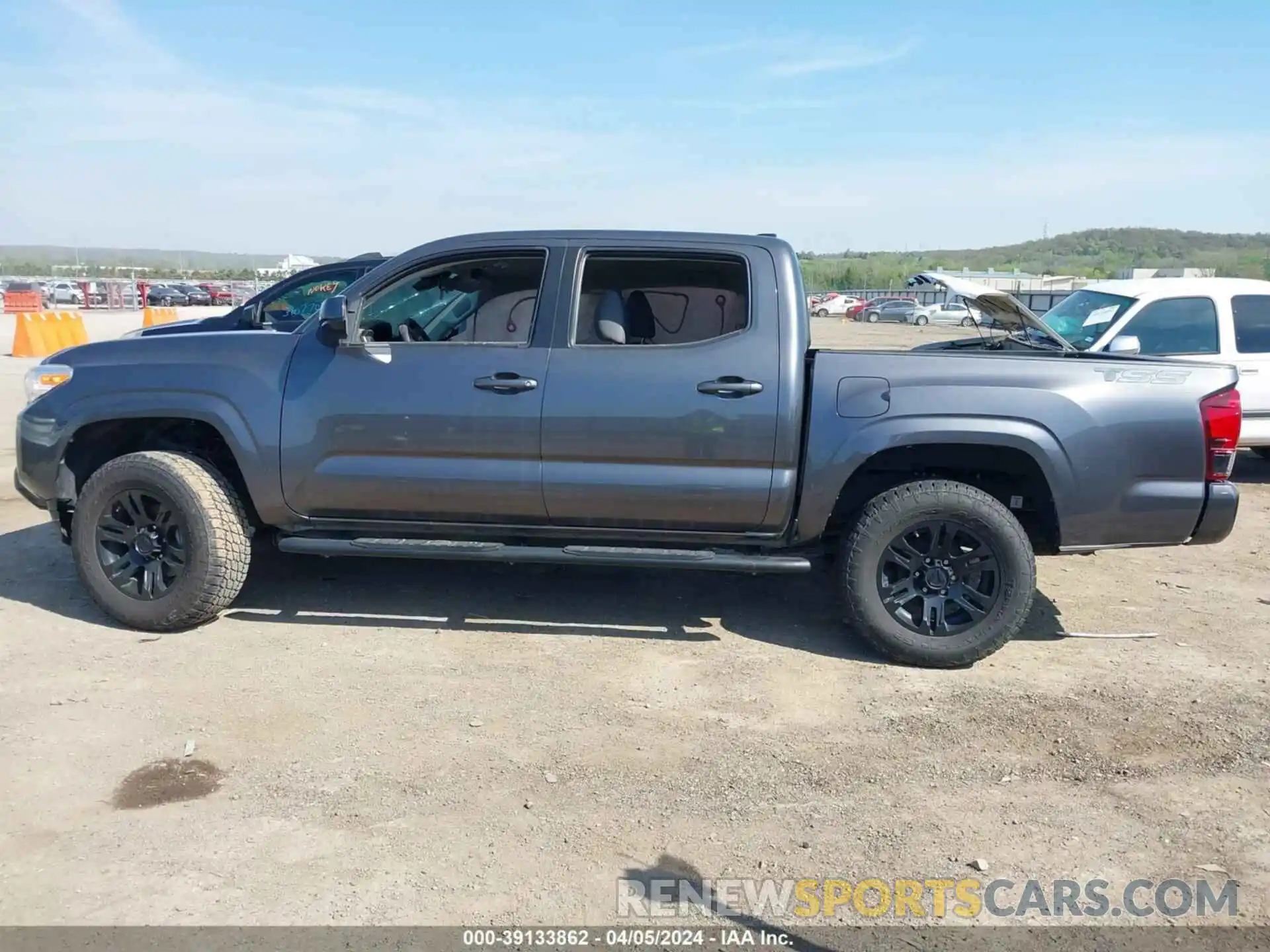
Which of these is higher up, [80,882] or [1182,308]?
[1182,308]

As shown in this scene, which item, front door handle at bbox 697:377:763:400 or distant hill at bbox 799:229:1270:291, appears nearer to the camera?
front door handle at bbox 697:377:763:400

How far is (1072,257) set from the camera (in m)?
121

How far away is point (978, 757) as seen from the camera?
12.5 ft

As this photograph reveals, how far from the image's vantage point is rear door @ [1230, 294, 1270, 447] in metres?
8.41

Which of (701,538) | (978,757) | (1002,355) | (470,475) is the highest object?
(1002,355)

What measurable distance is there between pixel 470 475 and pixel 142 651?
1.77 meters

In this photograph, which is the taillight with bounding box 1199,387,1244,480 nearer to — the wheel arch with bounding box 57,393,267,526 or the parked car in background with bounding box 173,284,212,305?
the wheel arch with bounding box 57,393,267,526

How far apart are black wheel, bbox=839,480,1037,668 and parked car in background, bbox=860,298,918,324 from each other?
45.9 meters

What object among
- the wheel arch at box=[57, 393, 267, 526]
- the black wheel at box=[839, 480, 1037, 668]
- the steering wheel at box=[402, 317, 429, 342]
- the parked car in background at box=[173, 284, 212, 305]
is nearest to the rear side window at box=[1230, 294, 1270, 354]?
the black wheel at box=[839, 480, 1037, 668]

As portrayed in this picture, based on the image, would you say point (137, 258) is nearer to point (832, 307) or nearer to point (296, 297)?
point (832, 307)

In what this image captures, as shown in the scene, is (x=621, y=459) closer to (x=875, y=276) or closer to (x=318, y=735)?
(x=318, y=735)

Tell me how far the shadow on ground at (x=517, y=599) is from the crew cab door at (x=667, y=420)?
2.31ft

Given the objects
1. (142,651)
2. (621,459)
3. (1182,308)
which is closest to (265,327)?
(142,651)

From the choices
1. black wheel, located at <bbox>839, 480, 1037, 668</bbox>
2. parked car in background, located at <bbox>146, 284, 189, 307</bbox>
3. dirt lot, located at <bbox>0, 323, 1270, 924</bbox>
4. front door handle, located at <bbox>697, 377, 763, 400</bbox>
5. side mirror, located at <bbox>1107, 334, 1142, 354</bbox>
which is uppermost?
parked car in background, located at <bbox>146, 284, 189, 307</bbox>
